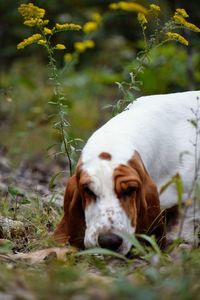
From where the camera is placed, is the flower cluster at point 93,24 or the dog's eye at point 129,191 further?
the flower cluster at point 93,24

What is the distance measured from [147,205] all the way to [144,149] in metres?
0.32

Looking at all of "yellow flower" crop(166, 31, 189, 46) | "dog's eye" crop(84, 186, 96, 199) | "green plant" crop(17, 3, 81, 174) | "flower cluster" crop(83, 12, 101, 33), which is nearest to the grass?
"dog's eye" crop(84, 186, 96, 199)

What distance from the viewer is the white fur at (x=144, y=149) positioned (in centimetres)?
357

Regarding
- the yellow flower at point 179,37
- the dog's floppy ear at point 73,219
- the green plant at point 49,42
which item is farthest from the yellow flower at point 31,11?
the dog's floppy ear at point 73,219

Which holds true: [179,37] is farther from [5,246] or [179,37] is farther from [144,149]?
[5,246]

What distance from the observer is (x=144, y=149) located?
4.03 meters

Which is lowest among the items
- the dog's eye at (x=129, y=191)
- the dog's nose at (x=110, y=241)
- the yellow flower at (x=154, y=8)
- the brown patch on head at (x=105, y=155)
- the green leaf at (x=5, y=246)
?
the green leaf at (x=5, y=246)

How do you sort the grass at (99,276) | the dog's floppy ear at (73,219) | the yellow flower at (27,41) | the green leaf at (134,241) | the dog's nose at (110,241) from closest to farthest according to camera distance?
the grass at (99,276) < the green leaf at (134,241) < the dog's nose at (110,241) < the dog's floppy ear at (73,219) < the yellow flower at (27,41)

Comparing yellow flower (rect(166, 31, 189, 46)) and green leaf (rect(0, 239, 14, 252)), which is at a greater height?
yellow flower (rect(166, 31, 189, 46))

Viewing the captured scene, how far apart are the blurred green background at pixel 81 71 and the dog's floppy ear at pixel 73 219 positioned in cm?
367

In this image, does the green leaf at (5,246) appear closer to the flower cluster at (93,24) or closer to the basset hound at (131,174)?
the basset hound at (131,174)

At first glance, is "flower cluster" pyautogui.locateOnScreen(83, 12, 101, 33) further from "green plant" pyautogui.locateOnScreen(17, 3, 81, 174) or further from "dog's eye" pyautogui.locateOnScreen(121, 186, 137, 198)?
"dog's eye" pyautogui.locateOnScreen(121, 186, 137, 198)

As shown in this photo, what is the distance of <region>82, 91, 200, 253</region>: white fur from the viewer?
3568mm

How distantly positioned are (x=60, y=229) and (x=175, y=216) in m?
0.64
